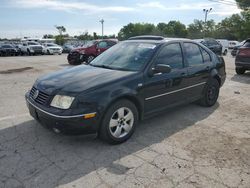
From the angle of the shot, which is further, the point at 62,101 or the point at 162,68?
the point at 162,68

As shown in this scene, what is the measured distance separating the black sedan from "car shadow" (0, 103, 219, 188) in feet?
0.92

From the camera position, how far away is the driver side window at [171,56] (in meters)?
4.41

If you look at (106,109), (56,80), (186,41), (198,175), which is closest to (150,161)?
(198,175)

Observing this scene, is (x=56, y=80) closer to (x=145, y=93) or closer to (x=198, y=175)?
(x=145, y=93)

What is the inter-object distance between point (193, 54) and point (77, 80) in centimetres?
265

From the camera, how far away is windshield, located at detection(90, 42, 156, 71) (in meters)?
4.24

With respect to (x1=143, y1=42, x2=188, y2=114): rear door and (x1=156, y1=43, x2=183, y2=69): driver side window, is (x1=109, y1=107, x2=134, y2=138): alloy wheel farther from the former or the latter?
(x1=156, y1=43, x2=183, y2=69): driver side window

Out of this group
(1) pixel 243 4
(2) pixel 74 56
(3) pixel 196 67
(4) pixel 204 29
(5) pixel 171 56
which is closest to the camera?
(5) pixel 171 56

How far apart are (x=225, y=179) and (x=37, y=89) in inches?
117

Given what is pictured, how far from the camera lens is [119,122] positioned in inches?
151

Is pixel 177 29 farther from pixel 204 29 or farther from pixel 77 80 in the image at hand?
pixel 77 80

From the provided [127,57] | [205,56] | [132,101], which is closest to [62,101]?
[132,101]

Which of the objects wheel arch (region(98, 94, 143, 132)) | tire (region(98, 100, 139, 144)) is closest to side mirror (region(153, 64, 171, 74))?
wheel arch (region(98, 94, 143, 132))

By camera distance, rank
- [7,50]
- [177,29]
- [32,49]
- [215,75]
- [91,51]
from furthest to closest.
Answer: [177,29] → [32,49] → [7,50] → [91,51] → [215,75]
